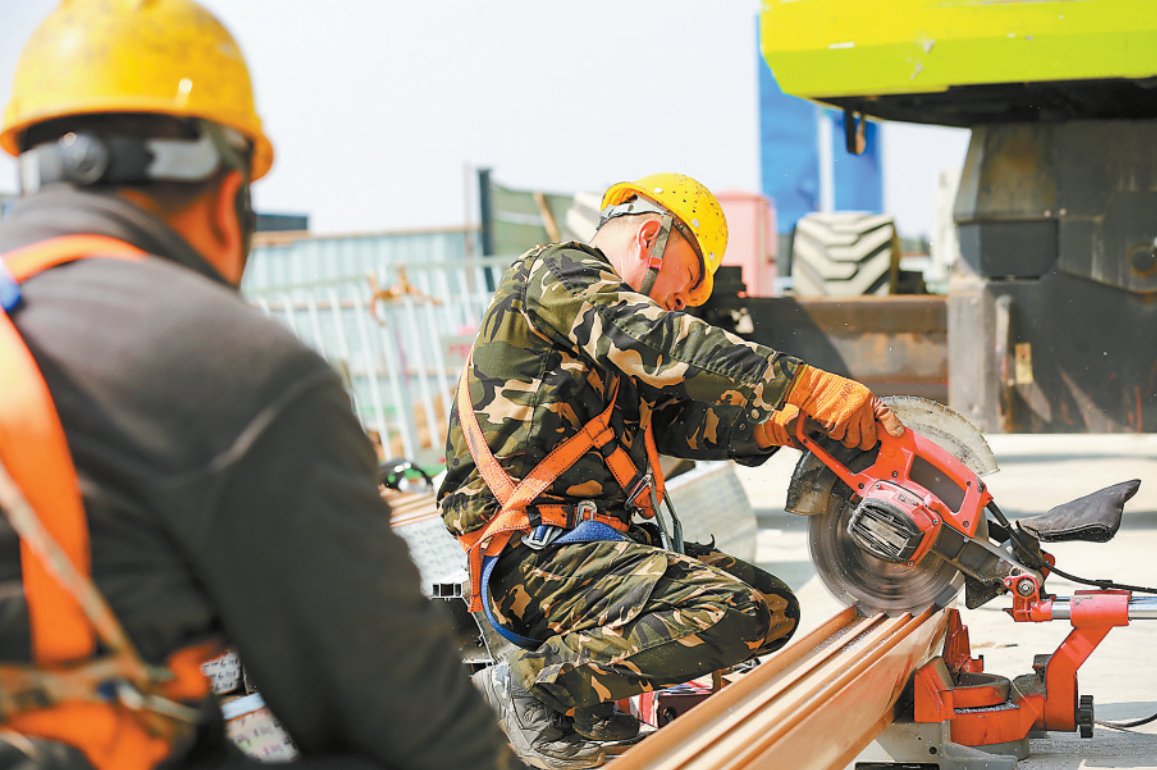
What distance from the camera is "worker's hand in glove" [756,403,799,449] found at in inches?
148

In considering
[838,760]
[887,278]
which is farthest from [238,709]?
[887,278]

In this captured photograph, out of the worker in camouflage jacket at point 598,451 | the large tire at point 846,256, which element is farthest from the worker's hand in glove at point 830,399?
the large tire at point 846,256

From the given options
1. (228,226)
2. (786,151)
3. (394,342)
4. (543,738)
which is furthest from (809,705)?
(786,151)

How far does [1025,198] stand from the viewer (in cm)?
614

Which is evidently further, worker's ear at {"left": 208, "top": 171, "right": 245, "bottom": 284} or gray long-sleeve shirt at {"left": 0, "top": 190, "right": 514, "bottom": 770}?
worker's ear at {"left": 208, "top": 171, "right": 245, "bottom": 284}

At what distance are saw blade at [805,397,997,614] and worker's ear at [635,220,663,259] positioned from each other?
81 cm

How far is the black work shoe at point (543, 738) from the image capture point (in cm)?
346

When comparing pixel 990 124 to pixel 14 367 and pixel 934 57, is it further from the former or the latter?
pixel 14 367

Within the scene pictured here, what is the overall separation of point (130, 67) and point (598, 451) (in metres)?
2.24

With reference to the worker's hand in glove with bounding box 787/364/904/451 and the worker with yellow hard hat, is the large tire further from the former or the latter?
the worker with yellow hard hat

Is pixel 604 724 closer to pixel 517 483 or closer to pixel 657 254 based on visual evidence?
pixel 517 483

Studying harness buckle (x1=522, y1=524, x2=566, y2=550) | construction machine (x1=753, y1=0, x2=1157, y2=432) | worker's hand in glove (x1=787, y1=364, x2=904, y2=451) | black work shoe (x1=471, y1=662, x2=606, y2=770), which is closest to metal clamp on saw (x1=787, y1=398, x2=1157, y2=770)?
worker's hand in glove (x1=787, y1=364, x2=904, y2=451)

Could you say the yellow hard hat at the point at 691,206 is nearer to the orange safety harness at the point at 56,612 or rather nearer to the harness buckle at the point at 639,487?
the harness buckle at the point at 639,487

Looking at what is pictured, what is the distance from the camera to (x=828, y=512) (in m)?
4.05
